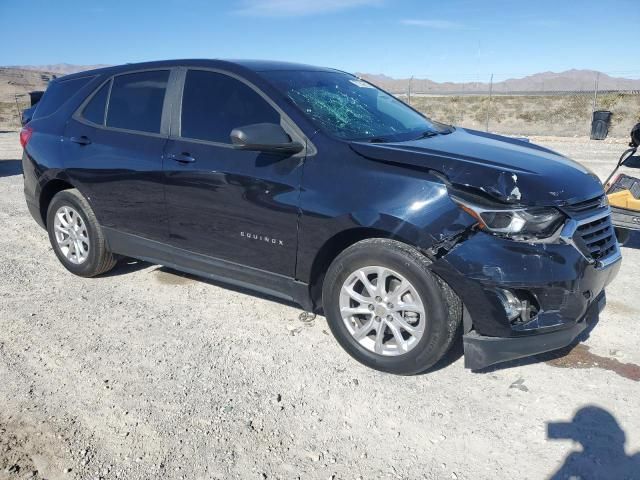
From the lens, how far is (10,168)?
11094 millimetres

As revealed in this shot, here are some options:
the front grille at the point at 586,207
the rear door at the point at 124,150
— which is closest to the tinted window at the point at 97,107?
the rear door at the point at 124,150

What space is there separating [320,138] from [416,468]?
6.43ft

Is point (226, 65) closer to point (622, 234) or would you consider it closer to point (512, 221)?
point (512, 221)

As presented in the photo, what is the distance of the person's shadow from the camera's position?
2432 mm

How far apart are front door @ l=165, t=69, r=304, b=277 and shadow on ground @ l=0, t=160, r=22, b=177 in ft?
26.2

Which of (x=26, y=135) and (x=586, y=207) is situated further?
(x=26, y=135)

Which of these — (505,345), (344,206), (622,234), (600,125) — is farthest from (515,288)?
(600,125)

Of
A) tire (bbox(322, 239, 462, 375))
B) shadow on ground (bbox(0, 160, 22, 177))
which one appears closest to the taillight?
tire (bbox(322, 239, 462, 375))

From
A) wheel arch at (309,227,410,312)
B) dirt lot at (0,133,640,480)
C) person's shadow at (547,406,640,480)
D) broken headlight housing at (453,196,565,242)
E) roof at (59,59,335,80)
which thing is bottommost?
dirt lot at (0,133,640,480)

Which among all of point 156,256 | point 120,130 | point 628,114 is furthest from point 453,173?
point 628,114

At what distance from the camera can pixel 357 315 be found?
11.0 feet

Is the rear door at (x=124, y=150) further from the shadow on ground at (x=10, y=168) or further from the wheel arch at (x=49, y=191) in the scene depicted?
the shadow on ground at (x=10, y=168)

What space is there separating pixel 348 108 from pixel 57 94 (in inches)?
114

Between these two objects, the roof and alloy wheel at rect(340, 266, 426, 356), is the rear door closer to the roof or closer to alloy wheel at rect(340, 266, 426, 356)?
the roof
